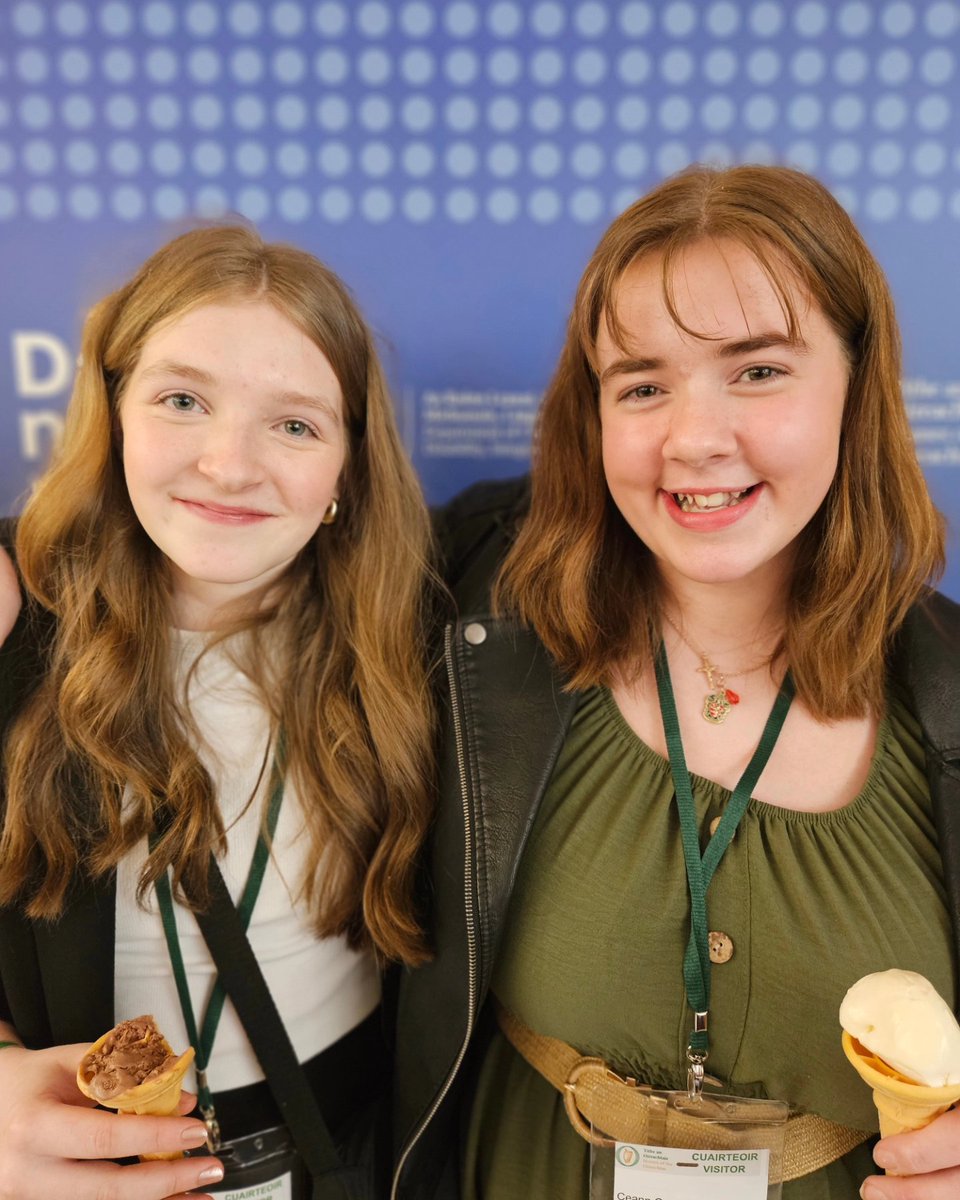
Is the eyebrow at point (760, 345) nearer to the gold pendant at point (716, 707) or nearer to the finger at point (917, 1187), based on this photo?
the gold pendant at point (716, 707)

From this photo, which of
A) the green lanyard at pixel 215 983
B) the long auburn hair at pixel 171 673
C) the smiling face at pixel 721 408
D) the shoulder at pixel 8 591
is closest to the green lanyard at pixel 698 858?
the smiling face at pixel 721 408

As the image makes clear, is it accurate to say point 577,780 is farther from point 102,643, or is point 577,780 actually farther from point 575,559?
point 102,643

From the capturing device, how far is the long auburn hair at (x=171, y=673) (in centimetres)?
168

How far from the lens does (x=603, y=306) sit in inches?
61.9

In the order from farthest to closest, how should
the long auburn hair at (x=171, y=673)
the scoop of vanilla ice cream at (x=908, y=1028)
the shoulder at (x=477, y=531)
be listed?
1. the shoulder at (x=477, y=531)
2. the long auburn hair at (x=171, y=673)
3. the scoop of vanilla ice cream at (x=908, y=1028)

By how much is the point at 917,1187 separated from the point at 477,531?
1.48 metres

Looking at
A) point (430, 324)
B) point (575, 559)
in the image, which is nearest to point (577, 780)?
point (575, 559)

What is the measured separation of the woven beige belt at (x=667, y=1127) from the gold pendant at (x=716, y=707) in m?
0.65

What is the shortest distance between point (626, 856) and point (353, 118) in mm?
1778

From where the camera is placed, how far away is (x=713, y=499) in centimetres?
152

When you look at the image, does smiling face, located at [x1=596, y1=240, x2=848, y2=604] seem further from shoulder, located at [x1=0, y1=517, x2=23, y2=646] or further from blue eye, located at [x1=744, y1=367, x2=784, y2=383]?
shoulder, located at [x1=0, y1=517, x2=23, y2=646]

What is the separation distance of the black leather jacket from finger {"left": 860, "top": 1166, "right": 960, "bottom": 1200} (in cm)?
33

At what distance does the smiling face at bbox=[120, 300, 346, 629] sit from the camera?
1.62m

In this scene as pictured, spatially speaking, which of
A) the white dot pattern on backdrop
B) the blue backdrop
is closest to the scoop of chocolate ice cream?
the blue backdrop
